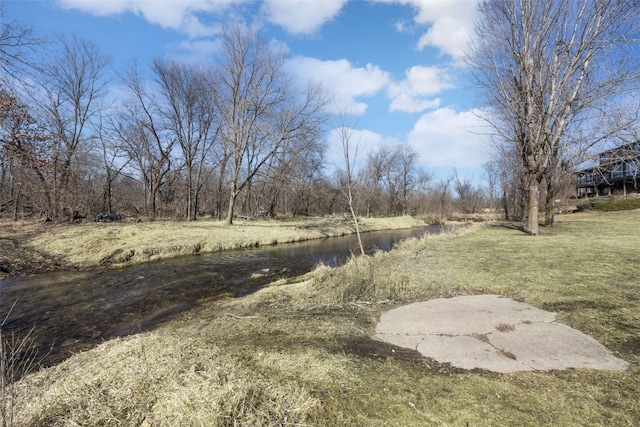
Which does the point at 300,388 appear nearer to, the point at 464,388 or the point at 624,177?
the point at 464,388

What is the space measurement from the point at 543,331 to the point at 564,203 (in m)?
42.2

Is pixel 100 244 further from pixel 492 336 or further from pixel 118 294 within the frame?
pixel 492 336

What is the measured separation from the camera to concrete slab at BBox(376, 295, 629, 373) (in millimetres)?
3143

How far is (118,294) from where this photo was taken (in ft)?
26.6

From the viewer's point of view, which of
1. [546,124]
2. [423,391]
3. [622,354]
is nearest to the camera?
[423,391]

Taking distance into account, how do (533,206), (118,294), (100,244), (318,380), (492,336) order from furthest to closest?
(100,244), (533,206), (118,294), (492,336), (318,380)

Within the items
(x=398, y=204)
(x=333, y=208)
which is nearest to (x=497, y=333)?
(x=333, y=208)

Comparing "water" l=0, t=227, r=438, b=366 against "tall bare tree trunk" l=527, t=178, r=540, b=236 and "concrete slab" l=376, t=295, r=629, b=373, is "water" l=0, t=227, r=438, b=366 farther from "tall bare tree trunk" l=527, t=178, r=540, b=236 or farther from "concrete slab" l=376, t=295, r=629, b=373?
"tall bare tree trunk" l=527, t=178, r=540, b=236

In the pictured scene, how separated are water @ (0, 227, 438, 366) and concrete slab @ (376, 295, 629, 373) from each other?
15.7 feet

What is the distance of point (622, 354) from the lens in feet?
10.4

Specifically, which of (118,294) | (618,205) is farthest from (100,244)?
(618,205)

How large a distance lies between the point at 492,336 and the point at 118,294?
8.65 m

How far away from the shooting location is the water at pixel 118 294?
5.66 m

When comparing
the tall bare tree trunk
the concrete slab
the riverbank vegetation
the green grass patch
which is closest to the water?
the riverbank vegetation
